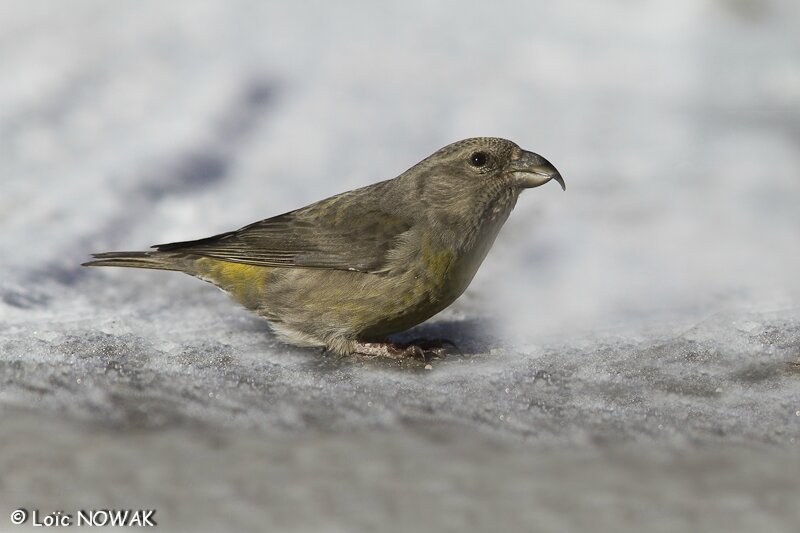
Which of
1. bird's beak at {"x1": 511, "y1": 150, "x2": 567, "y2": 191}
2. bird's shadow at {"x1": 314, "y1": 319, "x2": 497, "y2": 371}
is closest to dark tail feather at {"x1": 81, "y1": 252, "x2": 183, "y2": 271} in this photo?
bird's shadow at {"x1": 314, "y1": 319, "x2": 497, "y2": 371}

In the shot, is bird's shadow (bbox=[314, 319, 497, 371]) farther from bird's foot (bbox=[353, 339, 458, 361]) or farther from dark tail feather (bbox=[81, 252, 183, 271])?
dark tail feather (bbox=[81, 252, 183, 271])

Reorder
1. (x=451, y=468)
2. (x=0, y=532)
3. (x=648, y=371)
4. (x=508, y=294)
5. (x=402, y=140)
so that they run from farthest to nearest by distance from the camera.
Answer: (x=402, y=140) < (x=508, y=294) < (x=648, y=371) < (x=451, y=468) < (x=0, y=532)

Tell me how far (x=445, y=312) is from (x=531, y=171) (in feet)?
3.06

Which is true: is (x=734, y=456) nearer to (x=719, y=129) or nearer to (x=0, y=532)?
(x=0, y=532)

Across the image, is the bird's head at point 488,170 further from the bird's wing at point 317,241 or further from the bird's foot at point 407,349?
the bird's foot at point 407,349

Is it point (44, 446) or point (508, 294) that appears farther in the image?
point (508, 294)

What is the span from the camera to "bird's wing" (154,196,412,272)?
497 cm

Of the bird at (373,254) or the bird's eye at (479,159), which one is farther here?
the bird's eye at (479,159)

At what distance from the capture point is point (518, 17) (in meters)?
8.50

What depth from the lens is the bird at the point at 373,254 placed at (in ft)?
16.0

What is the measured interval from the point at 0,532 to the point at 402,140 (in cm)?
455

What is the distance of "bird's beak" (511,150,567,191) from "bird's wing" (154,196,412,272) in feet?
1.79

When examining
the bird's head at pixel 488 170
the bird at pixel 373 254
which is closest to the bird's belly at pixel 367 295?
the bird at pixel 373 254

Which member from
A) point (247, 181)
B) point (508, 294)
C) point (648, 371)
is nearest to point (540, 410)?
point (648, 371)
